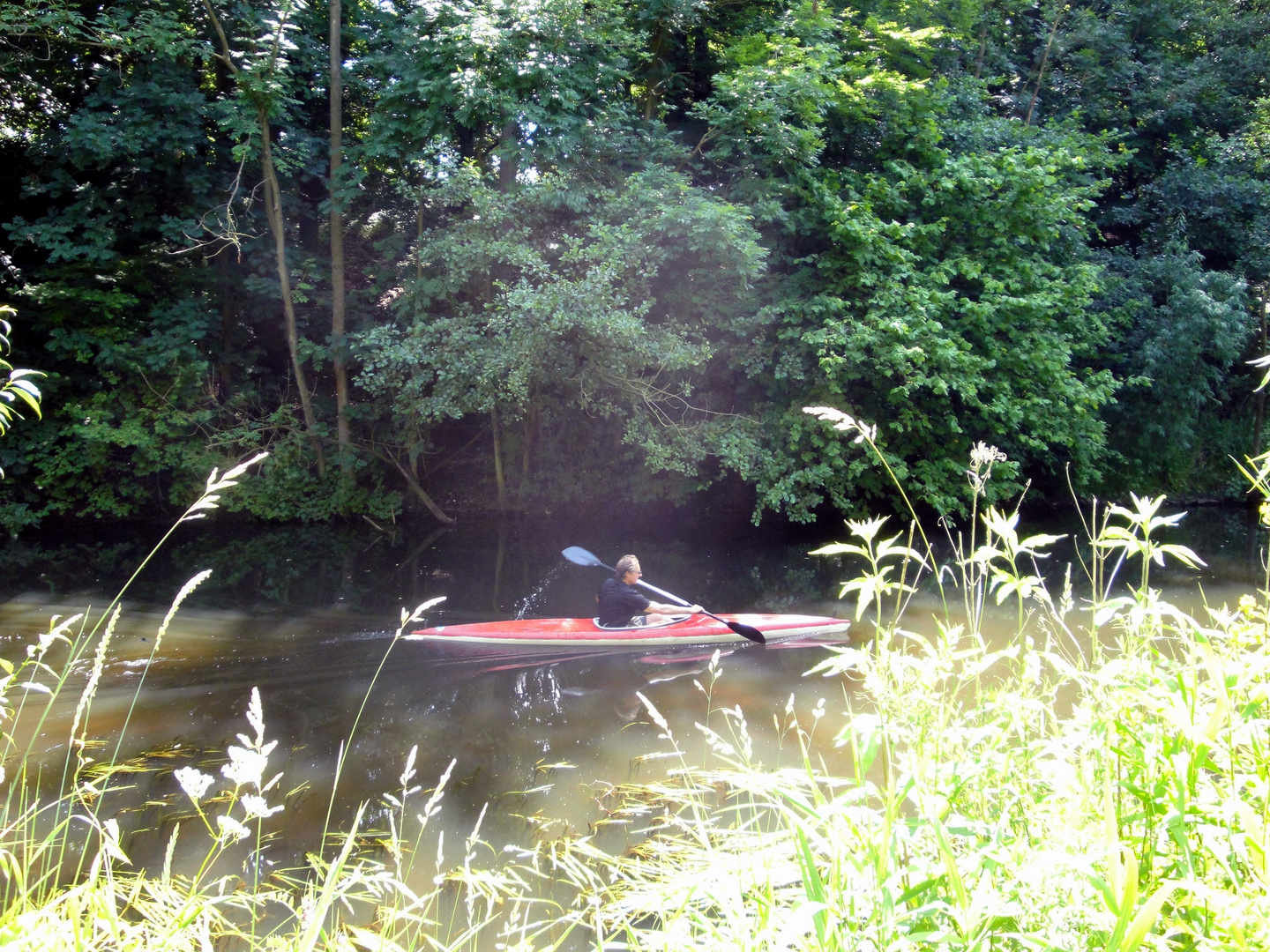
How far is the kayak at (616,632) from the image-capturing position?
673cm

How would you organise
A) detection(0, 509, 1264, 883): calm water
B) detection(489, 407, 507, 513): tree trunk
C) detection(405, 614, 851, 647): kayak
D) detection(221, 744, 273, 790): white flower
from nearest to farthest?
detection(221, 744, 273, 790): white flower, detection(0, 509, 1264, 883): calm water, detection(405, 614, 851, 647): kayak, detection(489, 407, 507, 513): tree trunk

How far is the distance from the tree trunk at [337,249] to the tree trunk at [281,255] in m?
0.38

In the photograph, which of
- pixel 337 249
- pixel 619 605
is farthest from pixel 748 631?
pixel 337 249

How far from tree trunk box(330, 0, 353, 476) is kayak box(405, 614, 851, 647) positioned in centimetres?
460

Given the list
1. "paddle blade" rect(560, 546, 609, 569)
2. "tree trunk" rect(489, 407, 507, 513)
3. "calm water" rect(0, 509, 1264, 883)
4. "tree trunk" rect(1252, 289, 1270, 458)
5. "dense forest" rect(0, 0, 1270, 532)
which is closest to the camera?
"calm water" rect(0, 509, 1264, 883)

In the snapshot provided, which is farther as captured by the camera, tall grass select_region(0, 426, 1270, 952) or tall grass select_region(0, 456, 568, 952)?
tall grass select_region(0, 456, 568, 952)

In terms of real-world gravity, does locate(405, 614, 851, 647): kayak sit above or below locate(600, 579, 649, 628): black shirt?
below

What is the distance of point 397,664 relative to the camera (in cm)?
628

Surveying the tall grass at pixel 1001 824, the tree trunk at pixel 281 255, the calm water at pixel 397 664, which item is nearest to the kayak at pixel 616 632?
the calm water at pixel 397 664

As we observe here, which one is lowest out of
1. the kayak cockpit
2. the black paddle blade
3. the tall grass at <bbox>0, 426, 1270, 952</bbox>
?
the kayak cockpit

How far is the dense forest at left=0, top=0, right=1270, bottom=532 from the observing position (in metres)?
8.80

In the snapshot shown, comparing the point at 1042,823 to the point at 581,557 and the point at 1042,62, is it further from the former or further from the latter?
the point at 1042,62

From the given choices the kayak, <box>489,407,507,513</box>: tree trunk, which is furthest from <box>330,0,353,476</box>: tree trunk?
the kayak

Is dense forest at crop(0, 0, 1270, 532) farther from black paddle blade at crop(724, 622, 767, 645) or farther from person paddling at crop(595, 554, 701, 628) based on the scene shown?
black paddle blade at crop(724, 622, 767, 645)
